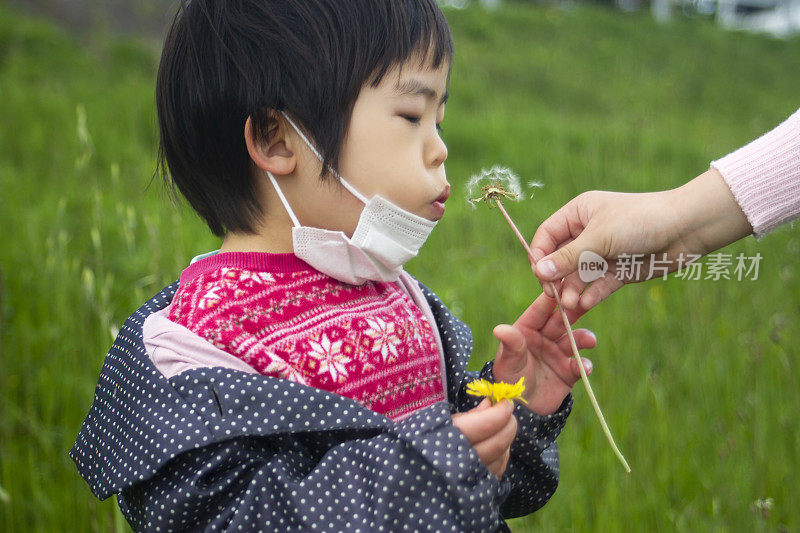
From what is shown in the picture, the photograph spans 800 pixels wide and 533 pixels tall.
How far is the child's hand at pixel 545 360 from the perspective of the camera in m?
1.36

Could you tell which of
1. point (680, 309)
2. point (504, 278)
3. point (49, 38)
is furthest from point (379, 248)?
point (49, 38)

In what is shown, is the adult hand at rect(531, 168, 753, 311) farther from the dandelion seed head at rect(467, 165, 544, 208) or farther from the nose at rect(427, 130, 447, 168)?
the nose at rect(427, 130, 447, 168)

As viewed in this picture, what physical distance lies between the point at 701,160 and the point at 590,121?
1297mm

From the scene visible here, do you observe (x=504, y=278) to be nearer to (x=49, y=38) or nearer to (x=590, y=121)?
(x=590, y=121)

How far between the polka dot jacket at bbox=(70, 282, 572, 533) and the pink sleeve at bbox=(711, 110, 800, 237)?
786 mm

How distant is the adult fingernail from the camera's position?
4.17ft

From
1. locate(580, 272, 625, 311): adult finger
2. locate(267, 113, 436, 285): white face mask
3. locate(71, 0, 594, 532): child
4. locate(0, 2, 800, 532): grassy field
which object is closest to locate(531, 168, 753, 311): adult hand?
locate(580, 272, 625, 311): adult finger

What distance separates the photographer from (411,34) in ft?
4.17

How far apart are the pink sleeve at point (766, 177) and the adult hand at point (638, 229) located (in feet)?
0.06

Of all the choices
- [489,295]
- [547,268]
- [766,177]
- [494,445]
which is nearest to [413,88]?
[547,268]

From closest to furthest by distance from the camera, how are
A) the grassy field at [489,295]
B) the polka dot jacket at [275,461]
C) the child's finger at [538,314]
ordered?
the polka dot jacket at [275,461] → the child's finger at [538,314] → the grassy field at [489,295]

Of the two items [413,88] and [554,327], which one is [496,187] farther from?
[554,327]

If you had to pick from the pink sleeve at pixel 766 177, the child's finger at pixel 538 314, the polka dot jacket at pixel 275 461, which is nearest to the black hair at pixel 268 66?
the polka dot jacket at pixel 275 461

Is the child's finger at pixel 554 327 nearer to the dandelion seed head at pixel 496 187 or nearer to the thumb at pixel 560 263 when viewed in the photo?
the thumb at pixel 560 263
